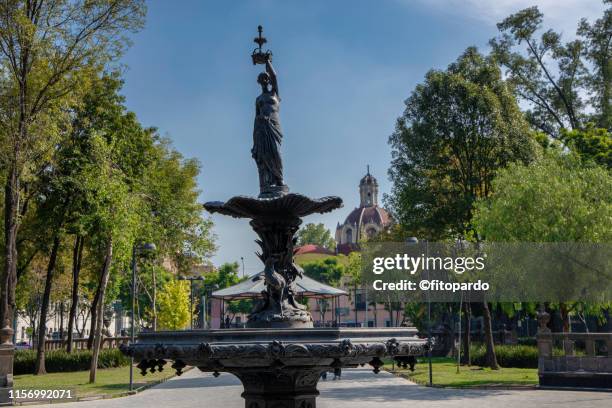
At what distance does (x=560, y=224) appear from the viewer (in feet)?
79.3

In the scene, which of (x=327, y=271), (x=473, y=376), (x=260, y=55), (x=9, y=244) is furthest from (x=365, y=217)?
(x=260, y=55)

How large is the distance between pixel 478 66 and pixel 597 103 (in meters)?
9.91

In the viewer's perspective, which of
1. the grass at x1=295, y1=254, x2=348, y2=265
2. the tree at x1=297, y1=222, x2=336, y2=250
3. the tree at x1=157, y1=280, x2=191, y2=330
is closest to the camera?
the tree at x1=157, y1=280, x2=191, y2=330

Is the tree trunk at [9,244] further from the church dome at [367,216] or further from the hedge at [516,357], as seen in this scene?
the church dome at [367,216]

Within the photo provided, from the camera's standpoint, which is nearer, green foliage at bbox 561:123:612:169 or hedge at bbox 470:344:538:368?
green foliage at bbox 561:123:612:169

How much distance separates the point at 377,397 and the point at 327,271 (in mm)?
79638

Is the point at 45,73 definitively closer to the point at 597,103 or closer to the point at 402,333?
the point at 402,333

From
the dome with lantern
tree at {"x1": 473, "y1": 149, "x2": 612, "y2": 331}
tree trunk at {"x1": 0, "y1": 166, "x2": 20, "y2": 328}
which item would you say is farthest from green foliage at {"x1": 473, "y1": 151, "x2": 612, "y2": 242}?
the dome with lantern

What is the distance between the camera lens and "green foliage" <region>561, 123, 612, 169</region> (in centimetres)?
3172

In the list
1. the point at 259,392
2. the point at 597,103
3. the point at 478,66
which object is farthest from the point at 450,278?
the point at 259,392

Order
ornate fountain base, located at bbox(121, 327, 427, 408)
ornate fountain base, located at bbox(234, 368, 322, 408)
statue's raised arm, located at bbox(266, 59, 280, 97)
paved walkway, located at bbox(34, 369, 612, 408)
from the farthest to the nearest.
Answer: paved walkway, located at bbox(34, 369, 612, 408)
statue's raised arm, located at bbox(266, 59, 280, 97)
ornate fountain base, located at bbox(234, 368, 322, 408)
ornate fountain base, located at bbox(121, 327, 427, 408)

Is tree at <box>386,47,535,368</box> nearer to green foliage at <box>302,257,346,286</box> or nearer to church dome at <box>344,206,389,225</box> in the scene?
green foliage at <box>302,257,346,286</box>
